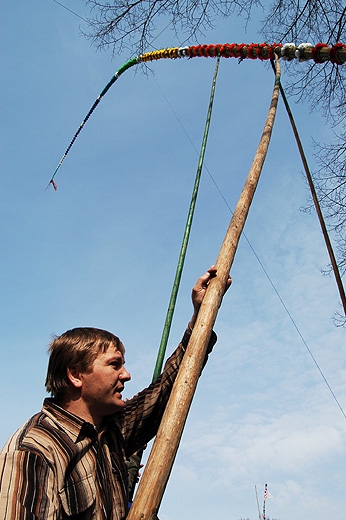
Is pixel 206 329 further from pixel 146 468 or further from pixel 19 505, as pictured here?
pixel 19 505

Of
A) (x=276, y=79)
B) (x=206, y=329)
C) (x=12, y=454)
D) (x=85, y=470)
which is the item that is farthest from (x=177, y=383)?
(x=276, y=79)

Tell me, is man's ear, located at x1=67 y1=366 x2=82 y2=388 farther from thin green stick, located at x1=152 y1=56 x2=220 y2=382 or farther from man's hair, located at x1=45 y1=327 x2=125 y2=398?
thin green stick, located at x1=152 y1=56 x2=220 y2=382

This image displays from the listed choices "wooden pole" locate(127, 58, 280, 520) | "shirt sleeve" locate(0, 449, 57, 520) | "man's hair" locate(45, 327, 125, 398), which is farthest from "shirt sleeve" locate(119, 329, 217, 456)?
"shirt sleeve" locate(0, 449, 57, 520)

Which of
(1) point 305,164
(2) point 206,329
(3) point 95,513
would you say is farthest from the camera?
(1) point 305,164

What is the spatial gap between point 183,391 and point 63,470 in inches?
19.3

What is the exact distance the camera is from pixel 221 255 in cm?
252

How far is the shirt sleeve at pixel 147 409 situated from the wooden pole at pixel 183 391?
0.25 meters

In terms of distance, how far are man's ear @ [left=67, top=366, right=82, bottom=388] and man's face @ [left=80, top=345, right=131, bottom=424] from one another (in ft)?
0.04

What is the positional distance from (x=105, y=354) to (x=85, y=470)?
1.46 feet

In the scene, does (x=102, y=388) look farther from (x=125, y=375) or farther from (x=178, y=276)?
(x=178, y=276)

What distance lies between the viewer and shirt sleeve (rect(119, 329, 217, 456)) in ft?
7.58

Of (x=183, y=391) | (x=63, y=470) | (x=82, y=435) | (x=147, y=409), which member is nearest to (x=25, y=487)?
(x=63, y=470)

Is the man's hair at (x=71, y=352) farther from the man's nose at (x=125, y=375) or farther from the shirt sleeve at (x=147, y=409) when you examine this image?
the shirt sleeve at (x=147, y=409)

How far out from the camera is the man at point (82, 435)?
1555mm
